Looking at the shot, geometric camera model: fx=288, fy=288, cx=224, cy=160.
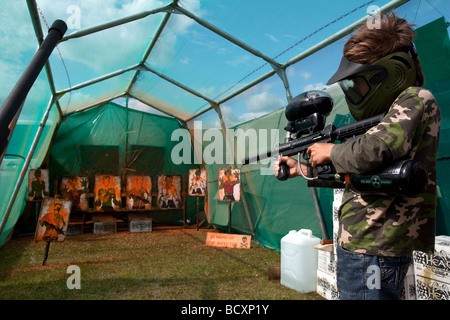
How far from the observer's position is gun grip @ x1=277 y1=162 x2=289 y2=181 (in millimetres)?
1619

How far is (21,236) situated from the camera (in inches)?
253

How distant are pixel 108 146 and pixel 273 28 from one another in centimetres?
577

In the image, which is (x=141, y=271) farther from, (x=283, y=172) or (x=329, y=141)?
(x=329, y=141)

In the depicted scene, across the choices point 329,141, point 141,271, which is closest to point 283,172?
point 329,141

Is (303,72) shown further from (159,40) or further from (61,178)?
(61,178)

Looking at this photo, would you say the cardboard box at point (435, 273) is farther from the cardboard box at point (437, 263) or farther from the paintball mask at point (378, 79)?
the paintball mask at point (378, 79)

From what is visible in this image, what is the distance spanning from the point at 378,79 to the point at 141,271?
12.1ft

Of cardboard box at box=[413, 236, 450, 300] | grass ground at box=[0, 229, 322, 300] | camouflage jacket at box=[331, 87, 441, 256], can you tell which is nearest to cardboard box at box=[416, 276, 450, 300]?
cardboard box at box=[413, 236, 450, 300]

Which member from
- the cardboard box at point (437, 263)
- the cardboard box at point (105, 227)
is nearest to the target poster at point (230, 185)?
the cardboard box at point (105, 227)

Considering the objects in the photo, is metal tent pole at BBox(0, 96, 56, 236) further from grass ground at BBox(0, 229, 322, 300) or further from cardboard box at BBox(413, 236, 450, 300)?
cardboard box at BBox(413, 236, 450, 300)

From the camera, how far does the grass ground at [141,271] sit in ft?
9.95

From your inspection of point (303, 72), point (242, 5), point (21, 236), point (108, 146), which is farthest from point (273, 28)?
point (21, 236)

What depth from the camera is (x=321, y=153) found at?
1.18 metres

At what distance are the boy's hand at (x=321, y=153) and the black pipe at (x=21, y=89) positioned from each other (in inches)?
41.7
